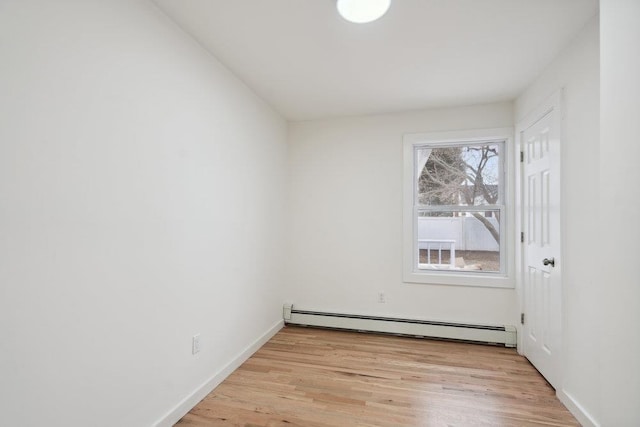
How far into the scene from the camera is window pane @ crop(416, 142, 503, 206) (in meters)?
3.39

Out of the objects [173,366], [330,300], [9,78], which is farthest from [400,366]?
[9,78]

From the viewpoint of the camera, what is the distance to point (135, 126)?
1679 millimetres

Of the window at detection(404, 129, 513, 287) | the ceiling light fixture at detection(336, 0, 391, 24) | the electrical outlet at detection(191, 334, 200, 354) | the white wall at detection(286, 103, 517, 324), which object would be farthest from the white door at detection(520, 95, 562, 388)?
the electrical outlet at detection(191, 334, 200, 354)

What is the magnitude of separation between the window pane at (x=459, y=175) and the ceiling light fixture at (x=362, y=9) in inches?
78.7

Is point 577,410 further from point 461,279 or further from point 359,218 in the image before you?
Answer: point 359,218

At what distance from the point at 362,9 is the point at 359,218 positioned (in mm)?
2256

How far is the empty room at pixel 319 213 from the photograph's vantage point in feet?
4.08

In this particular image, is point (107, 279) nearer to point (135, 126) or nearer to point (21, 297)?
point (21, 297)

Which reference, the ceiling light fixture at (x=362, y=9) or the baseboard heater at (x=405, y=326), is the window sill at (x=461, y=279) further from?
the ceiling light fixture at (x=362, y=9)

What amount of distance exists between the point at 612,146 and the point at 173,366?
2.55 m

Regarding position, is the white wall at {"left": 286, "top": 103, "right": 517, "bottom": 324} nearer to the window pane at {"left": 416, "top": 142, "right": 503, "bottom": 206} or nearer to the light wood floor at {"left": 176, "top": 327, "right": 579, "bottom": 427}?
the window pane at {"left": 416, "top": 142, "right": 503, "bottom": 206}

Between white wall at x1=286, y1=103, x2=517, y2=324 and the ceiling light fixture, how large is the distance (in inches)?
71.4

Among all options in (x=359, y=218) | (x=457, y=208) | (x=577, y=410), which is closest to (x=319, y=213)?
(x=359, y=218)

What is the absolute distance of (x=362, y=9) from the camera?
1.78 meters
